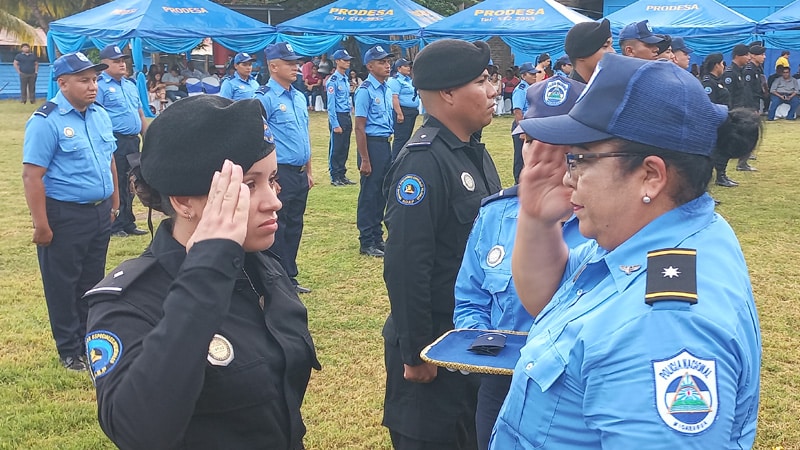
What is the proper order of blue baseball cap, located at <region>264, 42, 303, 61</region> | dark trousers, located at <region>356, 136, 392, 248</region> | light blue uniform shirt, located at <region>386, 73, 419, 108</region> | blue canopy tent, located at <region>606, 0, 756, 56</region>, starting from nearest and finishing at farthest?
blue baseball cap, located at <region>264, 42, 303, 61</region> < dark trousers, located at <region>356, 136, 392, 248</region> < light blue uniform shirt, located at <region>386, 73, 419, 108</region> < blue canopy tent, located at <region>606, 0, 756, 56</region>

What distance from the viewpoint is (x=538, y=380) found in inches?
59.5

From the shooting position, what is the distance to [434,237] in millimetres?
3027

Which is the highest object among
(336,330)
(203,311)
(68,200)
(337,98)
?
(203,311)

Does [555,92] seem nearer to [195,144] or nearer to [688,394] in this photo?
[195,144]

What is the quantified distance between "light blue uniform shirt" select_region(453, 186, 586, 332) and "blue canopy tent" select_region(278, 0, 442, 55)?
19.6 meters

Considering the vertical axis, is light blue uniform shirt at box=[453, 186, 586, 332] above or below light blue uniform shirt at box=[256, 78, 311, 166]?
above

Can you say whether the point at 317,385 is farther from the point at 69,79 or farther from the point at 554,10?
the point at 554,10

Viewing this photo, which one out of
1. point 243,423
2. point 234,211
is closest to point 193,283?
point 234,211

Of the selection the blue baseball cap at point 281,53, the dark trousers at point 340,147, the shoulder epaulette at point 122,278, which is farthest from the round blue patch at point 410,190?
the dark trousers at point 340,147

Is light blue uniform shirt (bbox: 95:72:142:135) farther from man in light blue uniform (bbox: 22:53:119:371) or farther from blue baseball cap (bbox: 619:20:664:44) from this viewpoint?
blue baseball cap (bbox: 619:20:664:44)

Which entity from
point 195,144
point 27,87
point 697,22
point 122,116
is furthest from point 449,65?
point 27,87

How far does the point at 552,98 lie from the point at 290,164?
15.7 feet

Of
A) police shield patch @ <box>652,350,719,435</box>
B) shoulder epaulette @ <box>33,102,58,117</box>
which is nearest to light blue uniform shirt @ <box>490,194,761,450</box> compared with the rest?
police shield patch @ <box>652,350,719,435</box>

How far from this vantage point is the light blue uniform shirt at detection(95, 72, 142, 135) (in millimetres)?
8523
